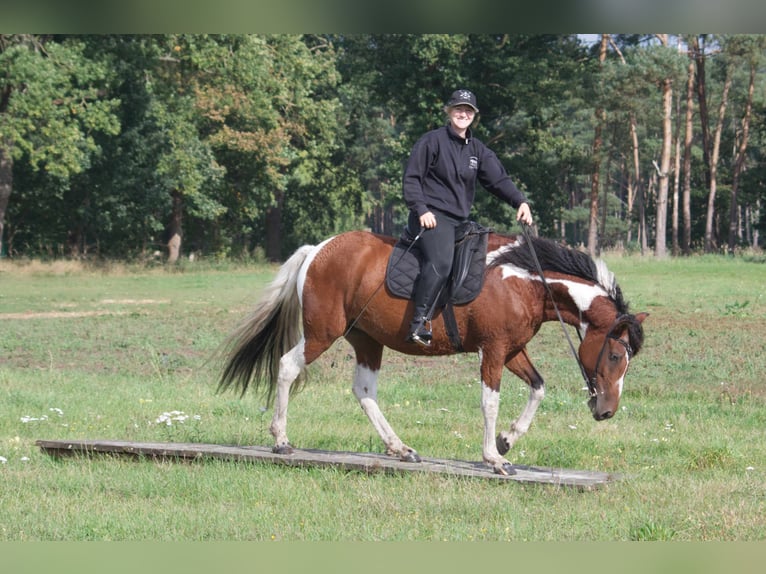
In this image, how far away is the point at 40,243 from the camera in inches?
1934

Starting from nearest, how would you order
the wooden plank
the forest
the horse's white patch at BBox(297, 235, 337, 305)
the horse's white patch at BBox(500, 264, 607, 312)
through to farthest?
the wooden plank → the horse's white patch at BBox(500, 264, 607, 312) → the horse's white patch at BBox(297, 235, 337, 305) → the forest

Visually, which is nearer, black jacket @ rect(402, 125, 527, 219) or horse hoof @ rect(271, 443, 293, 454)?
black jacket @ rect(402, 125, 527, 219)

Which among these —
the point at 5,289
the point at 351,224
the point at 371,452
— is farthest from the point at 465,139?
the point at 351,224

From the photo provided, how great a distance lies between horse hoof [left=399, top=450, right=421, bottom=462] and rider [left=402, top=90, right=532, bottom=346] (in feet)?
3.15

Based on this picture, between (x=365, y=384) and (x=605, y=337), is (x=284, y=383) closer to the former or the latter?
(x=365, y=384)

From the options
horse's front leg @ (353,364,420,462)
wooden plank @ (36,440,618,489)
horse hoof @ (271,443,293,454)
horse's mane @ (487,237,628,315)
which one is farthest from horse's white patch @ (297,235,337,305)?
A: horse's mane @ (487,237,628,315)

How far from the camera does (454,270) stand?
8.49 metres

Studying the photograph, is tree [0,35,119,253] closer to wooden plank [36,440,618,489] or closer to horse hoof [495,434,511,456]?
wooden plank [36,440,618,489]

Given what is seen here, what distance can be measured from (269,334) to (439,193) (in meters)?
2.27

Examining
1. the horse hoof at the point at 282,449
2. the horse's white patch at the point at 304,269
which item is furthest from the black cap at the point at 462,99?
the horse hoof at the point at 282,449

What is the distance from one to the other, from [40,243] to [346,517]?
45.4 meters

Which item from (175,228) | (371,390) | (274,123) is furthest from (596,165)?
(371,390)

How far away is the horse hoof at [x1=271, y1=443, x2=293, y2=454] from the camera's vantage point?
29.1 feet

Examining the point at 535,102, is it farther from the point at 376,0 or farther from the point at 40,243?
the point at 376,0
